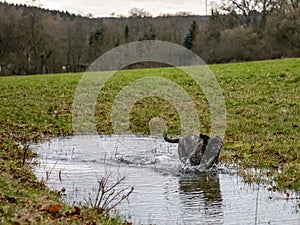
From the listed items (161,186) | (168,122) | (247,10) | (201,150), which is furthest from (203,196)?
(247,10)

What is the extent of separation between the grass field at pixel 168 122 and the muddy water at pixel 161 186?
572 mm

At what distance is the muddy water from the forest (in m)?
39.4

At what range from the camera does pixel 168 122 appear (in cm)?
1844

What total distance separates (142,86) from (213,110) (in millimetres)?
7218

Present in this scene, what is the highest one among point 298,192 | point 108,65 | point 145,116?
point 108,65

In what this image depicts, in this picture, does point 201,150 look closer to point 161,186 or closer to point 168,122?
point 161,186

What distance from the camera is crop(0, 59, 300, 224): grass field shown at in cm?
817

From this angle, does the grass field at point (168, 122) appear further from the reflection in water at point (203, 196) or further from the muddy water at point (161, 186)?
the reflection in water at point (203, 196)

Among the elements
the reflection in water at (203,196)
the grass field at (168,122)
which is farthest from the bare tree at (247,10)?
the reflection in water at (203,196)

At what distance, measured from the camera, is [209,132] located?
54.4 ft

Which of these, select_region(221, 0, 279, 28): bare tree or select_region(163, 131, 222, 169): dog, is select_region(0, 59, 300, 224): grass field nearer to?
select_region(163, 131, 222, 169): dog

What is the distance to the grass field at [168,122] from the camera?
817 centimetres

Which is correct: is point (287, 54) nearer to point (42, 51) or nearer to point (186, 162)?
point (42, 51)

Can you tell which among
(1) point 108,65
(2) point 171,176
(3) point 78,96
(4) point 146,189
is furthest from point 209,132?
(1) point 108,65
